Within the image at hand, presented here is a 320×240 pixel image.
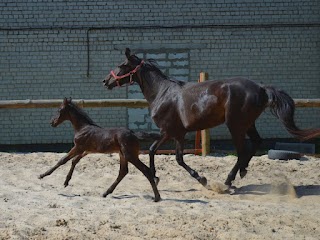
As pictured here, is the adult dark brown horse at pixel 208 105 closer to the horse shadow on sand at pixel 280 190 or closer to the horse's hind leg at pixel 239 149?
the horse's hind leg at pixel 239 149

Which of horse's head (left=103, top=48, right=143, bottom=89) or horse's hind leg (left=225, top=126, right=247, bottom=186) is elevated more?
horse's head (left=103, top=48, right=143, bottom=89)

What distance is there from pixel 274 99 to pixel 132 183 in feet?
7.27

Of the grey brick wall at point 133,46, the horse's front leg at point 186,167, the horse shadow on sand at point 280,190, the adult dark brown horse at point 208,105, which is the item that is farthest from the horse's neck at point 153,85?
the grey brick wall at point 133,46

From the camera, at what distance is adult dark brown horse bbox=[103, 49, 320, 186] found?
7777mm

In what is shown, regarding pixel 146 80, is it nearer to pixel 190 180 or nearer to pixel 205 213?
pixel 190 180

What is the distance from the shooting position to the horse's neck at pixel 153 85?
8.64 meters

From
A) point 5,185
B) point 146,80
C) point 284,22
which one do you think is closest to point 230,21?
point 284,22

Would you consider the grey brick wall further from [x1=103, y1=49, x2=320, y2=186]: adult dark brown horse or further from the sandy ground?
[x1=103, y1=49, x2=320, y2=186]: adult dark brown horse

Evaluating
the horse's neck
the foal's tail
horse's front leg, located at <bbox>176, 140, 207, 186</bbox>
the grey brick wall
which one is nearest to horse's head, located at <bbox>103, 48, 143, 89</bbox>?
the horse's neck

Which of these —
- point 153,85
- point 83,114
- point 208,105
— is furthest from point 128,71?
point 208,105

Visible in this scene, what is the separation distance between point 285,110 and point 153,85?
196 cm

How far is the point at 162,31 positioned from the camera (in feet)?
49.0

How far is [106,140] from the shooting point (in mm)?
7258

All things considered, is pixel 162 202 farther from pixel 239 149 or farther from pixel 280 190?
pixel 280 190
